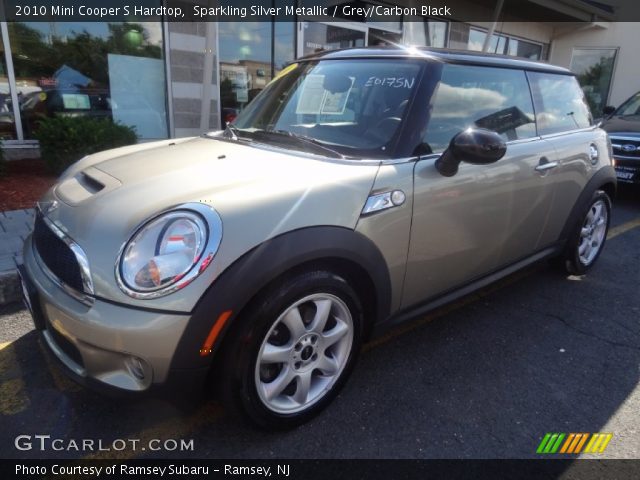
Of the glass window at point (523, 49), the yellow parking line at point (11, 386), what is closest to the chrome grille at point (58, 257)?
the yellow parking line at point (11, 386)

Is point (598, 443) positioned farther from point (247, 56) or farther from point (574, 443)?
point (247, 56)

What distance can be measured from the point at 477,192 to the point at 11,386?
2646 millimetres

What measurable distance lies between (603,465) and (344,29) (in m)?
9.05

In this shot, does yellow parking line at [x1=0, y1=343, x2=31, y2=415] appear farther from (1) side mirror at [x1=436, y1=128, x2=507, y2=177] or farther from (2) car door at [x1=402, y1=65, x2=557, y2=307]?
(1) side mirror at [x1=436, y1=128, x2=507, y2=177]

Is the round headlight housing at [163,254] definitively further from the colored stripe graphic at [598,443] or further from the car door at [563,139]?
the car door at [563,139]

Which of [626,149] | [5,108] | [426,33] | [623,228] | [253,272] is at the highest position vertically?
[426,33]

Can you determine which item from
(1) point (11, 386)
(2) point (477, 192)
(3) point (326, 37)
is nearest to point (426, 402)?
(2) point (477, 192)

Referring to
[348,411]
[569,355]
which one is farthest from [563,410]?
[348,411]

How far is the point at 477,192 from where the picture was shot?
2527 mm

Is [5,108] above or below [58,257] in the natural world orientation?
above

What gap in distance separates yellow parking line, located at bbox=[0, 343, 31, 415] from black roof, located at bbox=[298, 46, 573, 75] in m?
2.53

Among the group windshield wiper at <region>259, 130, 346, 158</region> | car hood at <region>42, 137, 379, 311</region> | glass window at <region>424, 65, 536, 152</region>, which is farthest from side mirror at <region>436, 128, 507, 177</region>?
windshield wiper at <region>259, 130, 346, 158</region>

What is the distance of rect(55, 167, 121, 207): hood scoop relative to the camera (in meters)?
2.05

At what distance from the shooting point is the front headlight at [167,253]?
1.64 meters
